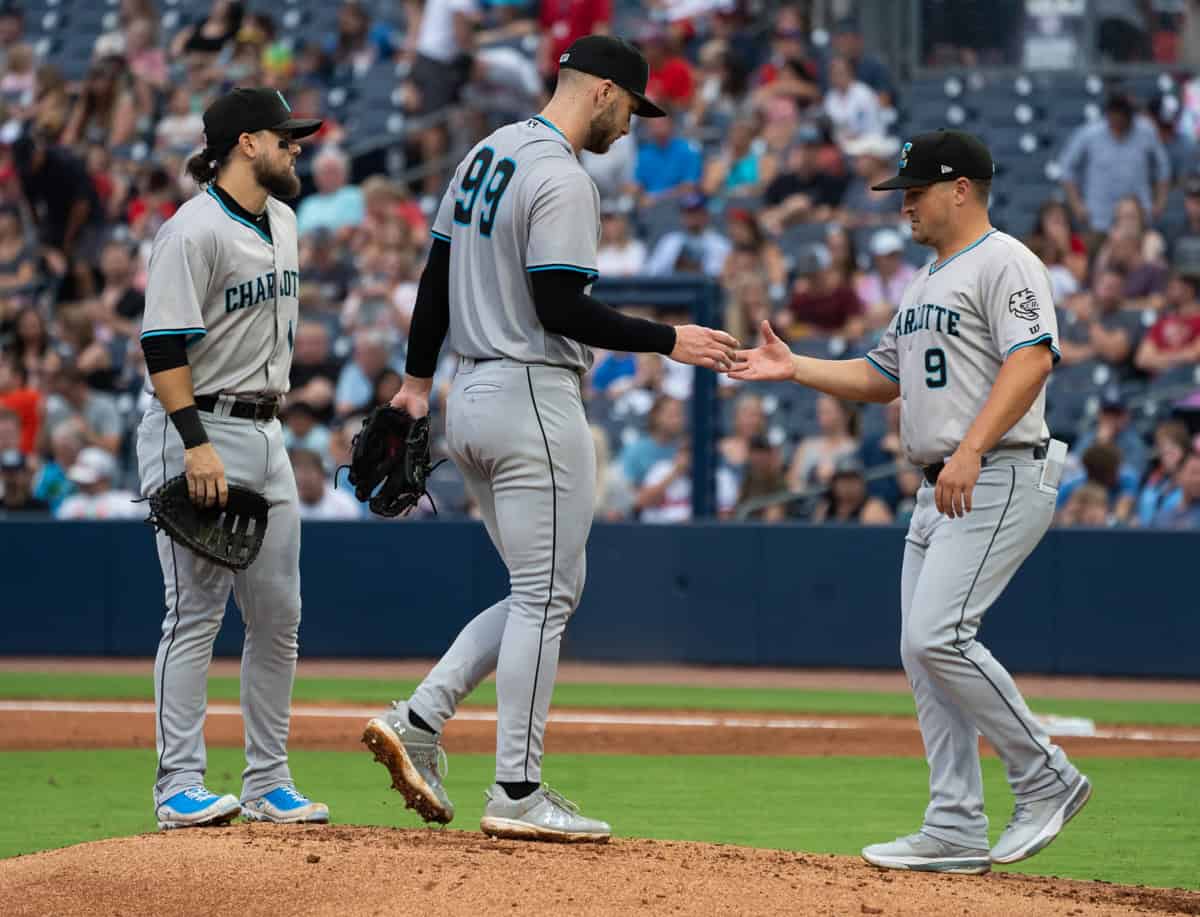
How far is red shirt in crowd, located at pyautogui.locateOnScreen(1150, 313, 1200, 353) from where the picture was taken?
1312cm

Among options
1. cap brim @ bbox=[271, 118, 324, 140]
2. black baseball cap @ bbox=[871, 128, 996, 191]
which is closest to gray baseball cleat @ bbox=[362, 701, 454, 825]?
cap brim @ bbox=[271, 118, 324, 140]

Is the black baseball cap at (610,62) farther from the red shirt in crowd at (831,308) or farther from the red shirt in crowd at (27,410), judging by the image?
the red shirt in crowd at (27,410)

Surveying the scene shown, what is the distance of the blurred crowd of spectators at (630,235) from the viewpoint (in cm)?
1320

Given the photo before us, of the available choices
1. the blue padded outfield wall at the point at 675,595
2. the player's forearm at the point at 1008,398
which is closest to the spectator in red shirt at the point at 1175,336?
the blue padded outfield wall at the point at 675,595

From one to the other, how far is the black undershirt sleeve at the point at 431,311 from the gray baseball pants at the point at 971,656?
59.2 inches

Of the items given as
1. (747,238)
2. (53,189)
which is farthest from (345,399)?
(53,189)

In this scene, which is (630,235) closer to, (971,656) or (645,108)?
(645,108)

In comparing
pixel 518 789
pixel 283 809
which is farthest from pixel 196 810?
pixel 518 789

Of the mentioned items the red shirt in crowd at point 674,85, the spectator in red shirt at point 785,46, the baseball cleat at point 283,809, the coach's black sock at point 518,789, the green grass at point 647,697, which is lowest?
the green grass at point 647,697

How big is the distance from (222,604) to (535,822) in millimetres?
1281

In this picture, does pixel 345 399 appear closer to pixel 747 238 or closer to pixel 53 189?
pixel 747 238

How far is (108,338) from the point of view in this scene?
51.1ft

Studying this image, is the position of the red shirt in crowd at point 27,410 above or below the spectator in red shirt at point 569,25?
below

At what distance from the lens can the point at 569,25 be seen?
1714 centimetres
